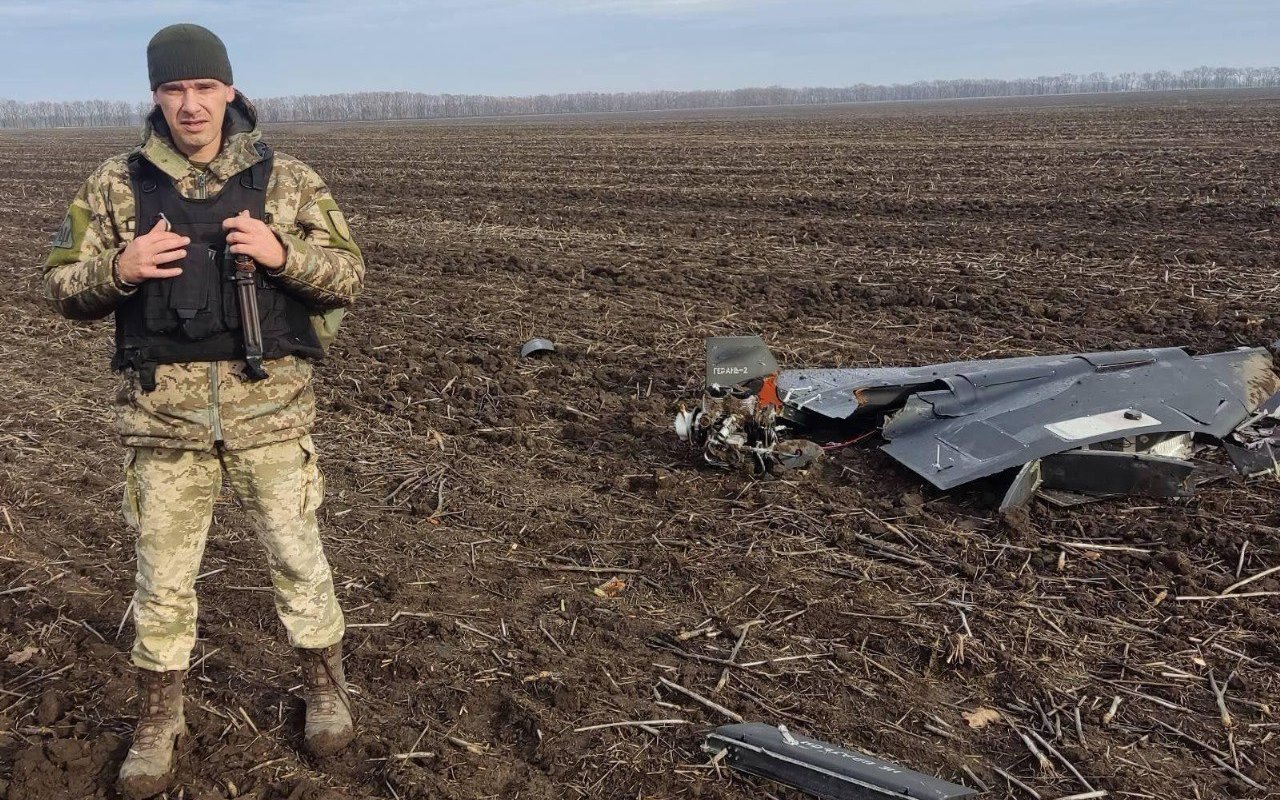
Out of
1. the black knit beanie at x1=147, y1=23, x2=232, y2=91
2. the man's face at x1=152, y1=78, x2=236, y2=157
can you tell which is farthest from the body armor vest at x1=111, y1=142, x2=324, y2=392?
the black knit beanie at x1=147, y1=23, x2=232, y2=91

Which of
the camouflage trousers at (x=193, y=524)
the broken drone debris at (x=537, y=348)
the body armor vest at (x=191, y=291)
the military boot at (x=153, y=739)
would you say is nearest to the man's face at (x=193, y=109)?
the body armor vest at (x=191, y=291)

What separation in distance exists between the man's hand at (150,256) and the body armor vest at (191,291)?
6 centimetres

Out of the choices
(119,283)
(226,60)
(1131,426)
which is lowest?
(1131,426)

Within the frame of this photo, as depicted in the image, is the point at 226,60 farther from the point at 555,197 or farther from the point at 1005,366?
the point at 555,197

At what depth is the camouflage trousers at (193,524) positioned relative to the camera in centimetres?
300

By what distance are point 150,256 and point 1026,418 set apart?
177 inches

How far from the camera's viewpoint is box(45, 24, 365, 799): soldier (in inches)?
110

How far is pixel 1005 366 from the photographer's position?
6082 millimetres

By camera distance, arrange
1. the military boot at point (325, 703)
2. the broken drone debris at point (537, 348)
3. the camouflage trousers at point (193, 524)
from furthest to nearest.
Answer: the broken drone debris at point (537, 348) < the military boot at point (325, 703) < the camouflage trousers at point (193, 524)

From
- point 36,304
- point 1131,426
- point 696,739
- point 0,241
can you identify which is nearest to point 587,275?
point 36,304

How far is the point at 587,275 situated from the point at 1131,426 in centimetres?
705

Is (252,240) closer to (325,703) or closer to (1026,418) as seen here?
(325,703)

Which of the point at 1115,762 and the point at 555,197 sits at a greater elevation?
the point at 555,197

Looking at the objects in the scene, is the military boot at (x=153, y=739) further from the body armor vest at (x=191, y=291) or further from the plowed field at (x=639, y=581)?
the body armor vest at (x=191, y=291)
